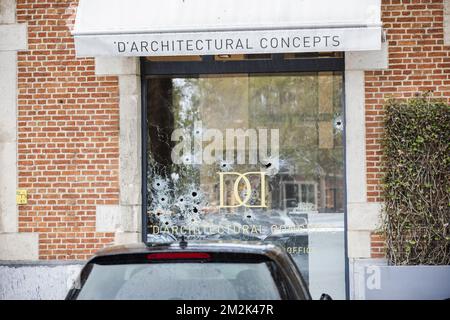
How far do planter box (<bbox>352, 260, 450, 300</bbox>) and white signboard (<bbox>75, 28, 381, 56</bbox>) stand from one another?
8.39ft

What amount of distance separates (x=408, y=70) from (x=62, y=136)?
440 cm

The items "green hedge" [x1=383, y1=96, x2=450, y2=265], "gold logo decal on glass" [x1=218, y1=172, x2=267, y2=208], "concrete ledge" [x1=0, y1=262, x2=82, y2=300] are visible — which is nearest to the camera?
"green hedge" [x1=383, y1=96, x2=450, y2=265]

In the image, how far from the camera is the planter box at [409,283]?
27.9ft

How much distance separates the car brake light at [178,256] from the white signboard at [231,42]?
4469mm

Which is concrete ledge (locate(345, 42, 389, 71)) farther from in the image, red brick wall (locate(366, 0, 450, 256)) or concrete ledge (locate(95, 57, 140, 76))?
concrete ledge (locate(95, 57, 140, 76))

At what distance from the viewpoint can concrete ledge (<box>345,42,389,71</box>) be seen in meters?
9.28

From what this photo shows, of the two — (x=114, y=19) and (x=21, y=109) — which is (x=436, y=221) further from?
(x=21, y=109)

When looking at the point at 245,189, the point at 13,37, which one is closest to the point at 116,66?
the point at 13,37

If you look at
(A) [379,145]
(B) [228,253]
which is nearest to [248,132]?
(A) [379,145]

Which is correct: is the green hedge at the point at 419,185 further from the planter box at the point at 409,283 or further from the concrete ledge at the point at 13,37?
the concrete ledge at the point at 13,37

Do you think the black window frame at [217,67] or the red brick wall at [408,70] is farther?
the black window frame at [217,67]

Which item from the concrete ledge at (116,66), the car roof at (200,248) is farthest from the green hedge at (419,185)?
the car roof at (200,248)

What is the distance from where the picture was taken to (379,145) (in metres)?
9.24

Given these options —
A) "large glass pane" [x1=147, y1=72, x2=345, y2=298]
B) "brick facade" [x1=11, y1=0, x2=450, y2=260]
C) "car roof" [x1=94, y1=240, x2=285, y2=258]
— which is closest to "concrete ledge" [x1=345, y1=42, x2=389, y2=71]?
"large glass pane" [x1=147, y1=72, x2=345, y2=298]
